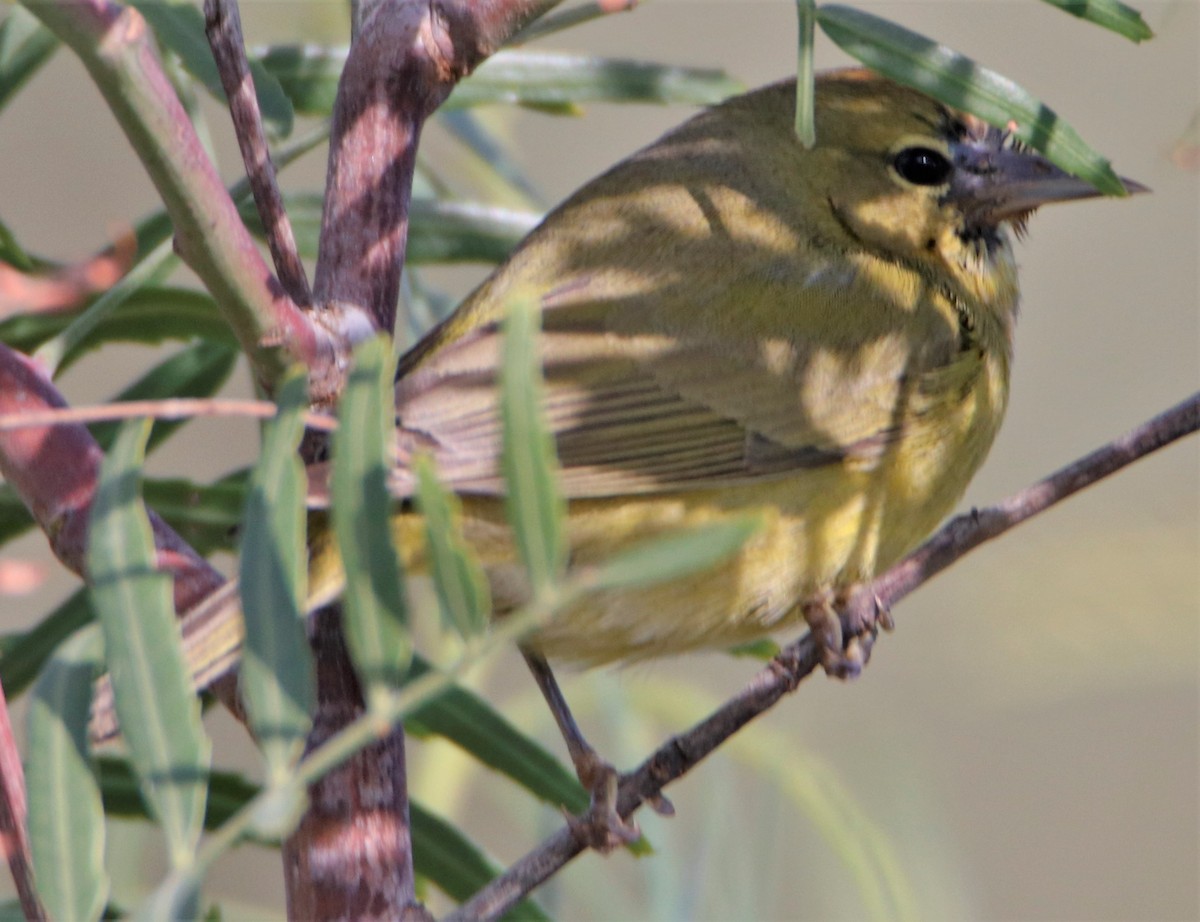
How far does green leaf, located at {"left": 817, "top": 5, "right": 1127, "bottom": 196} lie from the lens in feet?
5.18

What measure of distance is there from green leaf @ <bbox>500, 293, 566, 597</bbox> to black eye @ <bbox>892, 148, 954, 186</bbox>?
83.6 inches

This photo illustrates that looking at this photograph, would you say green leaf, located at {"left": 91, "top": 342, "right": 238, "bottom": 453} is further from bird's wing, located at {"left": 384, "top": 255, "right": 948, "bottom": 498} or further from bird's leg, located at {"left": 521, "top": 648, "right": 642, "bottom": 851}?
bird's leg, located at {"left": 521, "top": 648, "right": 642, "bottom": 851}

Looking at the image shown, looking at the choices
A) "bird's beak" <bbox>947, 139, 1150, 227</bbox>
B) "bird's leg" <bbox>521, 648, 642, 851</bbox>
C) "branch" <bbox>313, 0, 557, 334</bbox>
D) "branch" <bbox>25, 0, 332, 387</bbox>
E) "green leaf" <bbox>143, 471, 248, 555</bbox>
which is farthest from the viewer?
"bird's beak" <bbox>947, 139, 1150, 227</bbox>

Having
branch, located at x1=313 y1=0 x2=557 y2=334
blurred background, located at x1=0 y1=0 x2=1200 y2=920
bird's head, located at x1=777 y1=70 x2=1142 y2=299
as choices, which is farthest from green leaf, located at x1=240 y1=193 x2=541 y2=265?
bird's head, located at x1=777 y1=70 x2=1142 y2=299

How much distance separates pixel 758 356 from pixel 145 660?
1.65m

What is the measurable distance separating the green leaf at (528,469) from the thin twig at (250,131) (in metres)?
0.62

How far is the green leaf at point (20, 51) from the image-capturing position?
6.56 feet

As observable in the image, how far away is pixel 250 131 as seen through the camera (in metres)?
1.51

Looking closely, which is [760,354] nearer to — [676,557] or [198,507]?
[198,507]

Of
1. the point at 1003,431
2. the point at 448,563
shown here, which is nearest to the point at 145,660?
the point at 448,563

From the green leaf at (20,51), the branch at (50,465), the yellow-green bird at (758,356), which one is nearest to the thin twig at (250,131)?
the branch at (50,465)

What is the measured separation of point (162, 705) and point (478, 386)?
45.9 inches

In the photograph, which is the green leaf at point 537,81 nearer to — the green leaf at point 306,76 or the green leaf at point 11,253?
the green leaf at point 306,76

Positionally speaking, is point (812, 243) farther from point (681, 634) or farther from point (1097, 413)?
point (1097, 413)
